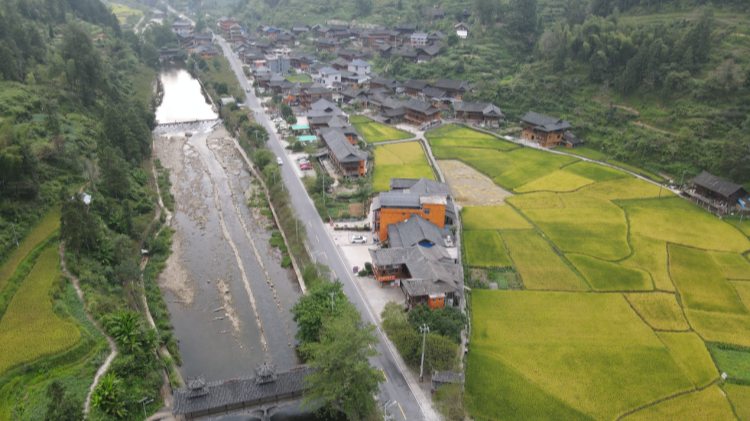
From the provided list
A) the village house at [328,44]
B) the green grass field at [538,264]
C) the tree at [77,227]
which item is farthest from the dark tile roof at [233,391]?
the village house at [328,44]

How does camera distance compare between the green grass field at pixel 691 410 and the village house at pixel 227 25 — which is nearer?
the green grass field at pixel 691 410

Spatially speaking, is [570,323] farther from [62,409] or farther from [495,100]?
[495,100]

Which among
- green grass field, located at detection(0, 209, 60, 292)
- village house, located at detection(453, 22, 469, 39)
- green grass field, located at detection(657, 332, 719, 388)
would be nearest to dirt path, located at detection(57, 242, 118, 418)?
green grass field, located at detection(0, 209, 60, 292)

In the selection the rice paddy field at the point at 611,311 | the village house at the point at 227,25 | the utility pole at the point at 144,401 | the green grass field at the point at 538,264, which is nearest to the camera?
the utility pole at the point at 144,401

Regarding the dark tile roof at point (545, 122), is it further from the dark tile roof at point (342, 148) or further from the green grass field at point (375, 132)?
the dark tile roof at point (342, 148)

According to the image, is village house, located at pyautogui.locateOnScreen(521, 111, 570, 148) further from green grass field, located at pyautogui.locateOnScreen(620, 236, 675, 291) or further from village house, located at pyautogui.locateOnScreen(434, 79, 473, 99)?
green grass field, located at pyautogui.locateOnScreen(620, 236, 675, 291)

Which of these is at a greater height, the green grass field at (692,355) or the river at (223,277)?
the green grass field at (692,355)
